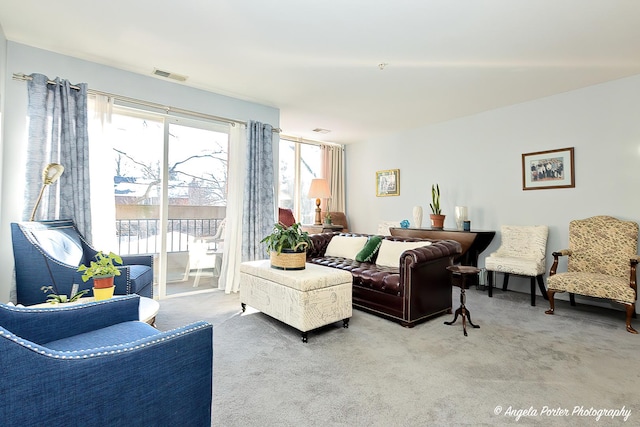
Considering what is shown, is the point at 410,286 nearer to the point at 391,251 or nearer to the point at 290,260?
the point at 391,251

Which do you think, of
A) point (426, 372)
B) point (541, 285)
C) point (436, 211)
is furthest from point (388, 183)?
point (426, 372)

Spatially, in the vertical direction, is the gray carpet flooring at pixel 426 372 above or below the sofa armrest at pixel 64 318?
below

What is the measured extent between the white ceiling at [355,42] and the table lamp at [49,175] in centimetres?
115

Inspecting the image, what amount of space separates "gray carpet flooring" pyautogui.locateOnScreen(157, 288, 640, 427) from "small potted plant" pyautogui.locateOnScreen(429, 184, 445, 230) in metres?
1.79

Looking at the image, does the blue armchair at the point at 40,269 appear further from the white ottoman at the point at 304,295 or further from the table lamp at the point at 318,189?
the table lamp at the point at 318,189

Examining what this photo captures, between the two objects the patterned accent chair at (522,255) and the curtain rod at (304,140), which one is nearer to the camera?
the patterned accent chair at (522,255)

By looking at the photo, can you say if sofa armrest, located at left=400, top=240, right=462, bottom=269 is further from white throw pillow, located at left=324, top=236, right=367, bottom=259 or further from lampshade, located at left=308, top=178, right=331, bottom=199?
lampshade, located at left=308, top=178, right=331, bottom=199

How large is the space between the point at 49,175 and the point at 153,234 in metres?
1.23

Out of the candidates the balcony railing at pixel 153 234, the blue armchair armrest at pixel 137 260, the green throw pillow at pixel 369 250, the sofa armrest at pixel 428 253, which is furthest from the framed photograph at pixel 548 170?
the blue armchair armrest at pixel 137 260

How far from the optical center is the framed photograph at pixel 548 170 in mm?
3893

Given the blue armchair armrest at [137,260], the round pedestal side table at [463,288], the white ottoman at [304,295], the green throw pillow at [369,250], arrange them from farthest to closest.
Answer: the green throw pillow at [369,250] < the blue armchair armrest at [137,260] < the round pedestal side table at [463,288] < the white ottoman at [304,295]

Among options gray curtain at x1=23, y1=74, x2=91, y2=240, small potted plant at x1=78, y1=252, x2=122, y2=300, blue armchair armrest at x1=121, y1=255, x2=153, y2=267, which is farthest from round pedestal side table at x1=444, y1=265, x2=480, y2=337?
gray curtain at x1=23, y1=74, x2=91, y2=240

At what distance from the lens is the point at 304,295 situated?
253 centimetres

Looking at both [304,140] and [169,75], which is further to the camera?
[304,140]
